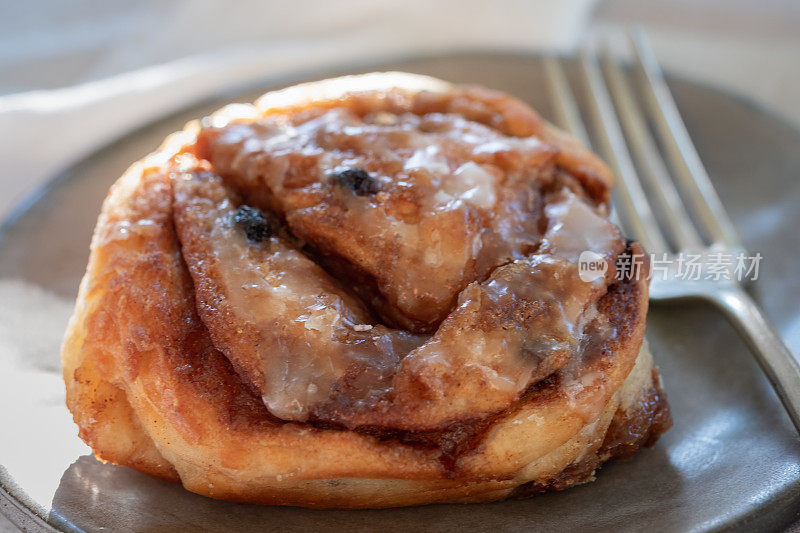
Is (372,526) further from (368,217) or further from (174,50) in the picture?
(174,50)

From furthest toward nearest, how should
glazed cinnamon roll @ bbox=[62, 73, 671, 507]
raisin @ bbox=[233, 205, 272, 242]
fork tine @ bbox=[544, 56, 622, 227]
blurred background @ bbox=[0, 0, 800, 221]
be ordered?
blurred background @ bbox=[0, 0, 800, 221] < fork tine @ bbox=[544, 56, 622, 227] < raisin @ bbox=[233, 205, 272, 242] < glazed cinnamon roll @ bbox=[62, 73, 671, 507]

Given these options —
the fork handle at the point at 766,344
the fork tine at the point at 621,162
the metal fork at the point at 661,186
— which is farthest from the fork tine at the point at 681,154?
the fork handle at the point at 766,344

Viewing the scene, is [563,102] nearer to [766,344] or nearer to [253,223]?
[766,344]

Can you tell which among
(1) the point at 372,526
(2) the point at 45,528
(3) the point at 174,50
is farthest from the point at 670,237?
(3) the point at 174,50

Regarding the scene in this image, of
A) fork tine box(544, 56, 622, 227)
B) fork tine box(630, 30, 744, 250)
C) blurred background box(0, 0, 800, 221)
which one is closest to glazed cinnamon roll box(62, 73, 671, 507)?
fork tine box(630, 30, 744, 250)

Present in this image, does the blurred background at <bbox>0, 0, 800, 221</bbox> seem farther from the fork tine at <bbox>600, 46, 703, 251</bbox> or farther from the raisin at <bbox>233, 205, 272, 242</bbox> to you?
the raisin at <bbox>233, 205, 272, 242</bbox>
